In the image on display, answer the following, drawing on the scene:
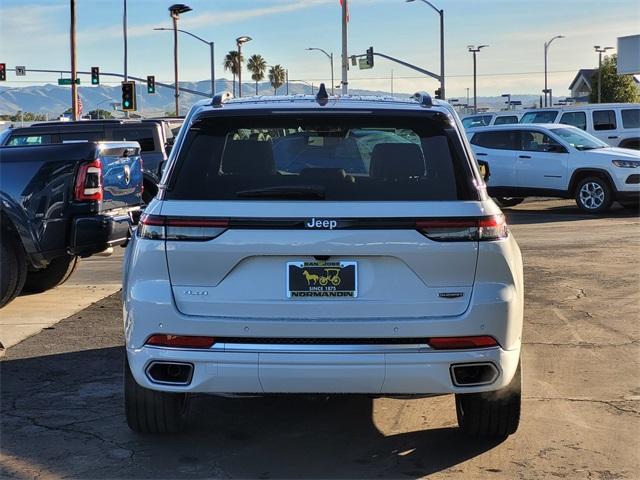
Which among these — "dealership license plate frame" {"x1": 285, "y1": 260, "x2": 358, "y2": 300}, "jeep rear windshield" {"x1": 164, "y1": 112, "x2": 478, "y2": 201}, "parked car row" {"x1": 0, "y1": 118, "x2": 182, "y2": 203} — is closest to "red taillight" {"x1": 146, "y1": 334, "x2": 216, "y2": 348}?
"dealership license plate frame" {"x1": 285, "y1": 260, "x2": 358, "y2": 300}

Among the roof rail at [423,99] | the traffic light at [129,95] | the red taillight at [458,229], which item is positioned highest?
the traffic light at [129,95]

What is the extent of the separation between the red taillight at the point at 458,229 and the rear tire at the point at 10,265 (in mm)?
4787

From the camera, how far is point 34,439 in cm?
456

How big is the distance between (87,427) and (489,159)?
14076 millimetres

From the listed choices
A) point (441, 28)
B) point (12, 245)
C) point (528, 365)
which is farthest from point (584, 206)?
point (441, 28)

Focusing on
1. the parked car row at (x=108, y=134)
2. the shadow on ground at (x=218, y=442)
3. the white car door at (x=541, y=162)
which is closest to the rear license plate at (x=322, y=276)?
the shadow on ground at (x=218, y=442)

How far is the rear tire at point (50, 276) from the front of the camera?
8695 millimetres

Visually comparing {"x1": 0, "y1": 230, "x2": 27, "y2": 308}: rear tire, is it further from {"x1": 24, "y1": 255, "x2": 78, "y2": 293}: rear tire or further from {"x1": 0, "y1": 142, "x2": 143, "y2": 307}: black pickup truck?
{"x1": 24, "y1": 255, "x2": 78, "y2": 293}: rear tire

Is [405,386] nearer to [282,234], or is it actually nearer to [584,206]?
[282,234]

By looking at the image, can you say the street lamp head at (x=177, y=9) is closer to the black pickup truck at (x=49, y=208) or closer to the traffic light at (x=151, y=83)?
the traffic light at (x=151, y=83)

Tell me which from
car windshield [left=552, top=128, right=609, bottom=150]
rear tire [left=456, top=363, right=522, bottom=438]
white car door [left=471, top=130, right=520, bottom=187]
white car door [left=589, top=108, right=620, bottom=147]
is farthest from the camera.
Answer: white car door [left=589, top=108, right=620, bottom=147]

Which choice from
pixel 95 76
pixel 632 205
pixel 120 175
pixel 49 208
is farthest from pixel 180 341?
pixel 95 76

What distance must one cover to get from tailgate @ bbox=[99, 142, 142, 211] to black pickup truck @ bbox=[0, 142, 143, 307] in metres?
0.14

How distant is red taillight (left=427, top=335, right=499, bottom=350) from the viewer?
12.2 feet
